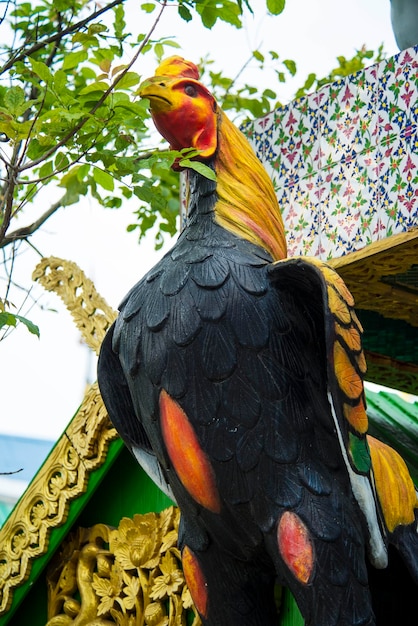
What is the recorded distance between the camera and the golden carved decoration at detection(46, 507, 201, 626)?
3.38m

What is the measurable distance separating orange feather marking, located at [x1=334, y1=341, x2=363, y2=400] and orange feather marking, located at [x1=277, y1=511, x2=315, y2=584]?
0.94ft

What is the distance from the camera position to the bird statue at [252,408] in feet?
7.66

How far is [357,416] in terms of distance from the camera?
232 cm

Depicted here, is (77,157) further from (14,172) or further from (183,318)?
(183,318)

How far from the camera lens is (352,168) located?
3029mm

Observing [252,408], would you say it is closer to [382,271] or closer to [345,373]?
[345,373]

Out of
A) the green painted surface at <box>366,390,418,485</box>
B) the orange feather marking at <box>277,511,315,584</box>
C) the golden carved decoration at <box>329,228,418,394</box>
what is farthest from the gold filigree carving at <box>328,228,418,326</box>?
the orange feather marking at <box>277,511,315,584</box>

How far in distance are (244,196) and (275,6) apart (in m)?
0.53

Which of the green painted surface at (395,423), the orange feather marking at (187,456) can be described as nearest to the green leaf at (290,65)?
the green painted surface at (395,423)

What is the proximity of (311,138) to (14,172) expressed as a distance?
1.02 metres

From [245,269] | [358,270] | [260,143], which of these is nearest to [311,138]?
[260,143]

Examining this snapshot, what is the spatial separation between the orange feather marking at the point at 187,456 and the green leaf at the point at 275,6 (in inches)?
39.8

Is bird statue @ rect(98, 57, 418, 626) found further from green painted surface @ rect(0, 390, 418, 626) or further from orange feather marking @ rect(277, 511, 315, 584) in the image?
green painted surface @ rect(0, 390, 418, 626)

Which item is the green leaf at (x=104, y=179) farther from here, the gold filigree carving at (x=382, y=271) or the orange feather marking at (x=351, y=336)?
the orange feather marking at (x=351, y=336)
